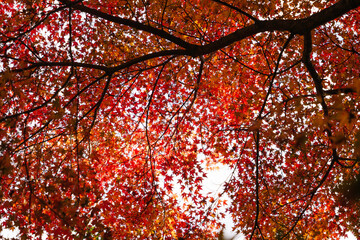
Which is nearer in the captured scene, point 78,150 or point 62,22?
point 78,150

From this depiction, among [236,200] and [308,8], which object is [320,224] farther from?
[308,8]

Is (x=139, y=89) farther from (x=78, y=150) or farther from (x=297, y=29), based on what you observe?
(x=297, y=29)

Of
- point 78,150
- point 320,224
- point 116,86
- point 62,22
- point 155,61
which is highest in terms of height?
point 62,22

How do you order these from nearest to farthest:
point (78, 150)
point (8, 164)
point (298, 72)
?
point (8, 164)
point (78, 150)
point (298, 72)

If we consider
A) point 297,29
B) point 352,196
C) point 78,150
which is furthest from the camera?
point 78,150

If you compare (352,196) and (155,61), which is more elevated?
(155,61)

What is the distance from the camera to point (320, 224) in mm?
7551

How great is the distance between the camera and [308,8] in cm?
711

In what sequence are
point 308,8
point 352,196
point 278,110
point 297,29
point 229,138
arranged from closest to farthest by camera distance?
1. point 352,196
2. point 278,110
3. point 297,29
4. point 308,8
5. point 229,138

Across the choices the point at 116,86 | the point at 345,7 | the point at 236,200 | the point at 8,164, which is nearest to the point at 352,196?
the point at 345,7

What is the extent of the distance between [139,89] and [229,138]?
371cm

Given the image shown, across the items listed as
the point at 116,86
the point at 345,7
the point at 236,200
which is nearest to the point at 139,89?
the point at 116,86

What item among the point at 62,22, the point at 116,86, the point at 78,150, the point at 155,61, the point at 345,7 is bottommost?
the point at 78,150

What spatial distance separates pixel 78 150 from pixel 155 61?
5.38 metres
